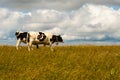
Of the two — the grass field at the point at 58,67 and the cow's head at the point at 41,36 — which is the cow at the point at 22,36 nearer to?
the cow's head at the point at 41,36

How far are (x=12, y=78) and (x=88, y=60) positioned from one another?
571 cm

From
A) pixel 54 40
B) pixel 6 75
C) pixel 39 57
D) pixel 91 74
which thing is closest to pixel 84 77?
pixel 91 74

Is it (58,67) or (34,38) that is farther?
(34,38)

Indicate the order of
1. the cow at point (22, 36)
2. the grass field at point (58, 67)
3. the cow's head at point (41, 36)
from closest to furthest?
1. the grass field at point (58, 67)
2. the cow at point (22, 36)
3. the cow's head at point (41, 36)

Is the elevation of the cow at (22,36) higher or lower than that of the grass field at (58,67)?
higher

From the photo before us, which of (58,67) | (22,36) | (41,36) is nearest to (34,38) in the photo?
(41,36)

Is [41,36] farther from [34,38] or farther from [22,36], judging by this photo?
[22,36]

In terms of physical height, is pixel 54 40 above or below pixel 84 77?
above

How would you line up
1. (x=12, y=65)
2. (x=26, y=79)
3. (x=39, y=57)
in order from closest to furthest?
(x=26, y=79) → (x=12, y=65) → (x=39, y=57)

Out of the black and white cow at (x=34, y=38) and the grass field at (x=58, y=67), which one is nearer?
the grass field at (x=58, y=67)

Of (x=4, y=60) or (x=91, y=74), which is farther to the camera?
(x=4, y=60)

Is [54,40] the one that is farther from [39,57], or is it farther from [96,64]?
[96,64]

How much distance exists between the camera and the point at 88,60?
16891mm

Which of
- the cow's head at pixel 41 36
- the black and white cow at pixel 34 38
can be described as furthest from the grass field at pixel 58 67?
the cow's head at pixel 41 36
